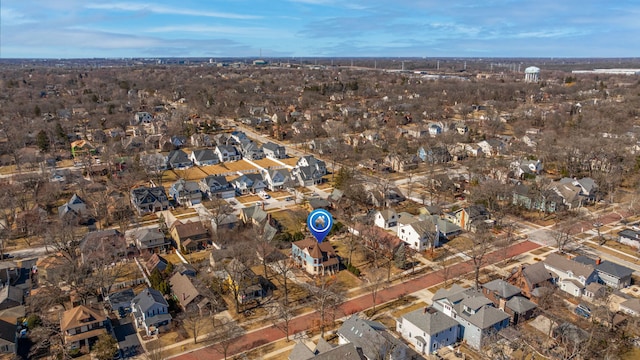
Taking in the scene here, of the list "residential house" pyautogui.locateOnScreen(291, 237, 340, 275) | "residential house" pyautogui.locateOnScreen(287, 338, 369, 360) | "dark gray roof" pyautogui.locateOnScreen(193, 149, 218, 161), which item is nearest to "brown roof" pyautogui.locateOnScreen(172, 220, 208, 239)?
"residential house" pyautogui.locateOnScreen(291, 237, 340, 275)

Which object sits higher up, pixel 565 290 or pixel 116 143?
pixel 116 143

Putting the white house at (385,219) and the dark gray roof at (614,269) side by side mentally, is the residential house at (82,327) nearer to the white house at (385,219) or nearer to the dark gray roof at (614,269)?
the white house at (385,219)

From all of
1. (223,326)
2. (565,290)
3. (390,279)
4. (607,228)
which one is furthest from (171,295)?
(607,228)

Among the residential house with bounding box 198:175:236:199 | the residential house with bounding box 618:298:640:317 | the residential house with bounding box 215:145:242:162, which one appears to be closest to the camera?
the residential house with bounding box 618:298:640:317

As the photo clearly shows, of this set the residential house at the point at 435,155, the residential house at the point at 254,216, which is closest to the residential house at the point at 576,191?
the residential house at the point at 435,155

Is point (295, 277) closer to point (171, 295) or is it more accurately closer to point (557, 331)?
point (171, 295)

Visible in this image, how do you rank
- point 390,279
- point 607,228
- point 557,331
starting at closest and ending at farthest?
point 557,331 → point 390,279 → point 607,228

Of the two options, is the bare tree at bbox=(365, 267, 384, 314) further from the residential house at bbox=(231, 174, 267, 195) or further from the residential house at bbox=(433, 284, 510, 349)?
the residential house at bbox=(231, 174, 267, 195)
